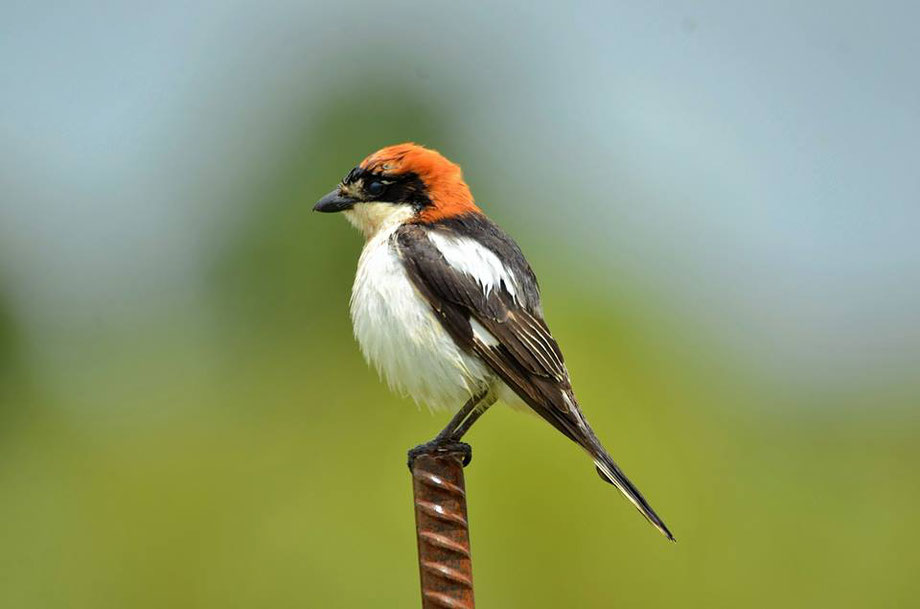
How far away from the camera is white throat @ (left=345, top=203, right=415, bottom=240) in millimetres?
5176

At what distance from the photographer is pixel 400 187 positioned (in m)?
5.23

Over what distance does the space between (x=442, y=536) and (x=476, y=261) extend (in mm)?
1702

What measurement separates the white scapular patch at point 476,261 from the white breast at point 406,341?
0.20 meters

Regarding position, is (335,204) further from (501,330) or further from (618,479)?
(618,479)

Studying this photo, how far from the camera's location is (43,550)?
35.5ft

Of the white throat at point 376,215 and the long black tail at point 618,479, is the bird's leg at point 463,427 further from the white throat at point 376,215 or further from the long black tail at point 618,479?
the white throat at point 376,215

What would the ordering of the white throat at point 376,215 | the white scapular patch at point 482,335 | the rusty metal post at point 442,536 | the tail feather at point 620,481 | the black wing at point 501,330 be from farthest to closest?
the white throat at point 376,215 < the white scapular patch at point 482,335 < the black wing at point 501,330 < the tail feather at point 620,481 < the rusty metal post at point 442,536

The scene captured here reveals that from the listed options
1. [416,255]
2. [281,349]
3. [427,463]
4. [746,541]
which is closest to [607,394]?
[746,541]

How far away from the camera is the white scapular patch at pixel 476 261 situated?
4758mm

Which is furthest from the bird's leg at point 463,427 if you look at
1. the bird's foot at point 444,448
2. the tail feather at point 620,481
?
the tail feather at point 620,481

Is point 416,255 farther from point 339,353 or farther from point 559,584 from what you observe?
point 339,353

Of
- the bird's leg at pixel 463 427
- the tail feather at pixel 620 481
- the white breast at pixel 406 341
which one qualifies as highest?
the white breast at pixel 406 341

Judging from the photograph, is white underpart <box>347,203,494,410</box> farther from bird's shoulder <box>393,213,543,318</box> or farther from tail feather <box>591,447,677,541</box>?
tail feather <box>591,447,677,541</box>

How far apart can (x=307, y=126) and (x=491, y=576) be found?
977cm
